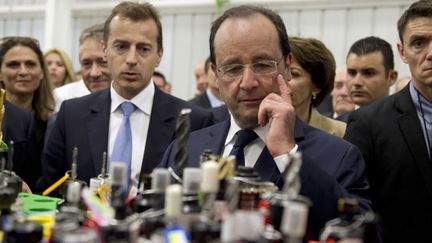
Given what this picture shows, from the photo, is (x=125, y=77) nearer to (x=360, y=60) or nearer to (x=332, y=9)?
(x=360, y=60)

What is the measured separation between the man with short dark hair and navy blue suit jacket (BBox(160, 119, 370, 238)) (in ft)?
5.83

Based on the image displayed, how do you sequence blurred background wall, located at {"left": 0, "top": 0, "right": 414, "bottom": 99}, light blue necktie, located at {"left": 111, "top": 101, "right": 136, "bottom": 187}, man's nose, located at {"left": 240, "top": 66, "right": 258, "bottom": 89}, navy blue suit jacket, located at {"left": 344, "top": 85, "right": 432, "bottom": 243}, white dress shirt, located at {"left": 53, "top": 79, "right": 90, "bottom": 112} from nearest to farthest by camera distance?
man's nose, located at {"left": 240, "top": 66, "right": 258, "bottom": 89} < navy blue suit jacket, located at {"left": 344, "top": 85, "right": 432, "bottom": 243} < light blue necktie, located at {"left": 111, "top": 101, "right": 136, "bottom": 187} < white dress shirt, located at {"left": 53, "top": 79, "right": 90, "bottom": 112} < blurred background wall, located at {"left": 0, "top": 0, "right": 414, "bottom": 99}

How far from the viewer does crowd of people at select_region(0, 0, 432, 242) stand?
5.02 ft

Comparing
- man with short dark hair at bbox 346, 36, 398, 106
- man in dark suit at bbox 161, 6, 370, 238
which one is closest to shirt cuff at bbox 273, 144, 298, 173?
man in dark suit at bbox 161, 6, 370, 238

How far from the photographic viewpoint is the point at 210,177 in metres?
0.80

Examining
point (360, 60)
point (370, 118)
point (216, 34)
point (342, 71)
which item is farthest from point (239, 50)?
point (342, 71)

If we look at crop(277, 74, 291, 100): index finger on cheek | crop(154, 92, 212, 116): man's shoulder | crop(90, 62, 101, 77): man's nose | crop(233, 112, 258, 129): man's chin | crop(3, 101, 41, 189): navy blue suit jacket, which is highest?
crop(90, 62, 101, 77): man's nose

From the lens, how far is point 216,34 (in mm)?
1656

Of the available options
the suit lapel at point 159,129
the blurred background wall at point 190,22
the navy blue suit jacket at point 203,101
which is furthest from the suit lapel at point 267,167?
the blurred background wall at point 190,22

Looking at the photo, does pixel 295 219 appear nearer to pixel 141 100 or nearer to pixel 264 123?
pixel 264 123

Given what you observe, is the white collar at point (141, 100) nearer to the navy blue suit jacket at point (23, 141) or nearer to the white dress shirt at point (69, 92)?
the navy blue suit jacket at point (23, 141)

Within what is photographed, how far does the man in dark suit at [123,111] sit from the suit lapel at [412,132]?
0.81 m

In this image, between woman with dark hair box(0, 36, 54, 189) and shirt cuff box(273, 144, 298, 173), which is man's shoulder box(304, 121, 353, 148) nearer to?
shirt cuff box(273, 144, 298, 173)

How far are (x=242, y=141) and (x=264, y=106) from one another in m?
0.13
